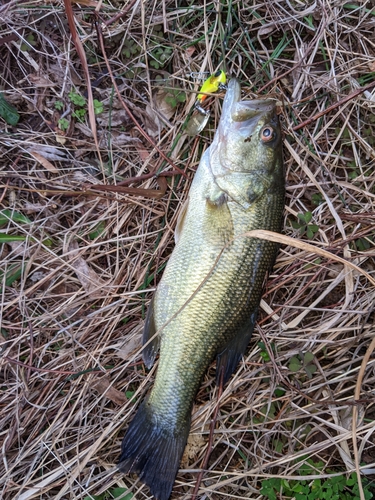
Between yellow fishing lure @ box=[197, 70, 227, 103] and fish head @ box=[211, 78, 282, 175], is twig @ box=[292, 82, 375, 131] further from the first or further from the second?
yellow fishing lure @ box=[197, 70, 227, 103]

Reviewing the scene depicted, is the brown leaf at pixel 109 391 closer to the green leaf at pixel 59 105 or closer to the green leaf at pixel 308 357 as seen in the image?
the green leaf at pixel 308 357

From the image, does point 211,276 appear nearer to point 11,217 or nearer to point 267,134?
point 267,134

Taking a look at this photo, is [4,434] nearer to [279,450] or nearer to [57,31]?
[279,450]

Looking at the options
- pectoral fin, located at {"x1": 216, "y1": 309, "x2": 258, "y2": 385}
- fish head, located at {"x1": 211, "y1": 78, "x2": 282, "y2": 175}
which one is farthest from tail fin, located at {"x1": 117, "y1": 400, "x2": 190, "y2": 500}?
fish head, located at {"x1": 211, "y1": 78, "x2": 282, "y2": 175}

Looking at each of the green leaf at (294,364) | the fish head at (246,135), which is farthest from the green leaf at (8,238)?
the green leaf at (294,364)

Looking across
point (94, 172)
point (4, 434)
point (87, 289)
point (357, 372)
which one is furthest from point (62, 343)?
point (357, 372)
